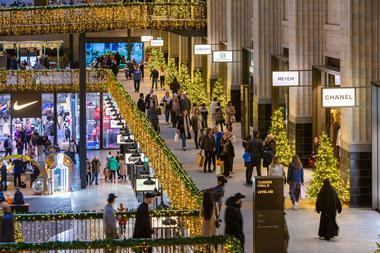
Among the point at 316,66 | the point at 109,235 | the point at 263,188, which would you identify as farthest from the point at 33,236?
the point at 316,66

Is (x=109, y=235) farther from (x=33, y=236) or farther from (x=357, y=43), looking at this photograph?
(x=357, y=43)

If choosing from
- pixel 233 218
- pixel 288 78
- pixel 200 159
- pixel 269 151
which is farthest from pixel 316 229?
pixel 200 159

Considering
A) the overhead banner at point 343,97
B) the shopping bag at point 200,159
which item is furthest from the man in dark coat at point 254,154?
the overhead banner at point 343,97

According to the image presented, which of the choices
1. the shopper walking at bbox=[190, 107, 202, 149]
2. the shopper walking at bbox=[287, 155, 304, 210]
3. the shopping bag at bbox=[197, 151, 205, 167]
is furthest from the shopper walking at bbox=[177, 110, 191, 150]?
the shopper walking at bbox=[287, 155, 304, 210]

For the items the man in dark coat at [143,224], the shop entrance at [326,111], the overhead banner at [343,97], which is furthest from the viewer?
the shop entrance at [326,111]

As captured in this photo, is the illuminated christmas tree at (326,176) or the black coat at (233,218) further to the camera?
the illuminated christmas tree at (326,176)

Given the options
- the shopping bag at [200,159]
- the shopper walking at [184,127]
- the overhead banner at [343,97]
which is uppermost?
the overhead banner at [343,97]

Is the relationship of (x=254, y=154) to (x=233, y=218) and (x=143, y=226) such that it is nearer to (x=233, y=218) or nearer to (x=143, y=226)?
(x=233, y=218)

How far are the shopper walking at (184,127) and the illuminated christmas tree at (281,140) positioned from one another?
Result: 535 cm

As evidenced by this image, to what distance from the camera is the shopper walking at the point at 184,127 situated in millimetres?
44031

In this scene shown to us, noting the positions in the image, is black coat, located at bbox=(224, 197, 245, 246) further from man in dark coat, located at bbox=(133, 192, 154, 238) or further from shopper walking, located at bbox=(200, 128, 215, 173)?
shopper walking, located at bbox=(200, 128, 215, 173)

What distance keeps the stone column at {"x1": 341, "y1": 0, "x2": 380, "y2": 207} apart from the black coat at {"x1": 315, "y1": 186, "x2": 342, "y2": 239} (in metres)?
3.99

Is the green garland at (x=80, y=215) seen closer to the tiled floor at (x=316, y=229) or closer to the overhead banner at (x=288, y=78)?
the tiled floor at (x=316, y=229)

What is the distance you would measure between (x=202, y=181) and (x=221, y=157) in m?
1.23
